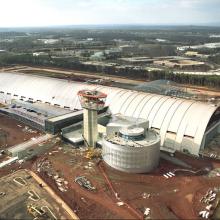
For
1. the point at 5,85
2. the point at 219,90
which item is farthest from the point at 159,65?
the point at 5,85

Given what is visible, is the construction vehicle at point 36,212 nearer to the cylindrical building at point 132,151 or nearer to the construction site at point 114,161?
the construction site at point 114,161

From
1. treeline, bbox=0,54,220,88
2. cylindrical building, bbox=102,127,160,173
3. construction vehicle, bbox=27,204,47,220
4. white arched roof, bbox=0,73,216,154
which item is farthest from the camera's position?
treeline, bbox=0,54,220,88

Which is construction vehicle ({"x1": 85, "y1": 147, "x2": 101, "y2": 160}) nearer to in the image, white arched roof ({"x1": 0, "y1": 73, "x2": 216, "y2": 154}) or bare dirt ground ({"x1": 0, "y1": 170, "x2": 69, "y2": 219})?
bare dirt ground ({"x1": 0, "y1": 170, "x2": 69, "y2": 219})

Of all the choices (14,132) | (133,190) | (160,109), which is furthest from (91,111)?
(14,132)

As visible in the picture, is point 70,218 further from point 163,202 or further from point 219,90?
point 219,90

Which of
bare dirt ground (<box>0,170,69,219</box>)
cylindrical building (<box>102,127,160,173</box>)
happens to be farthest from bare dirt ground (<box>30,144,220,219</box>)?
bare dirt ground (<box>0,170,69,219</box>)

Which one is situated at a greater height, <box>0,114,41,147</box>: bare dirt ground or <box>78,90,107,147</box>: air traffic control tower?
<box>78,90,107,147</box>: air traffic control tower
